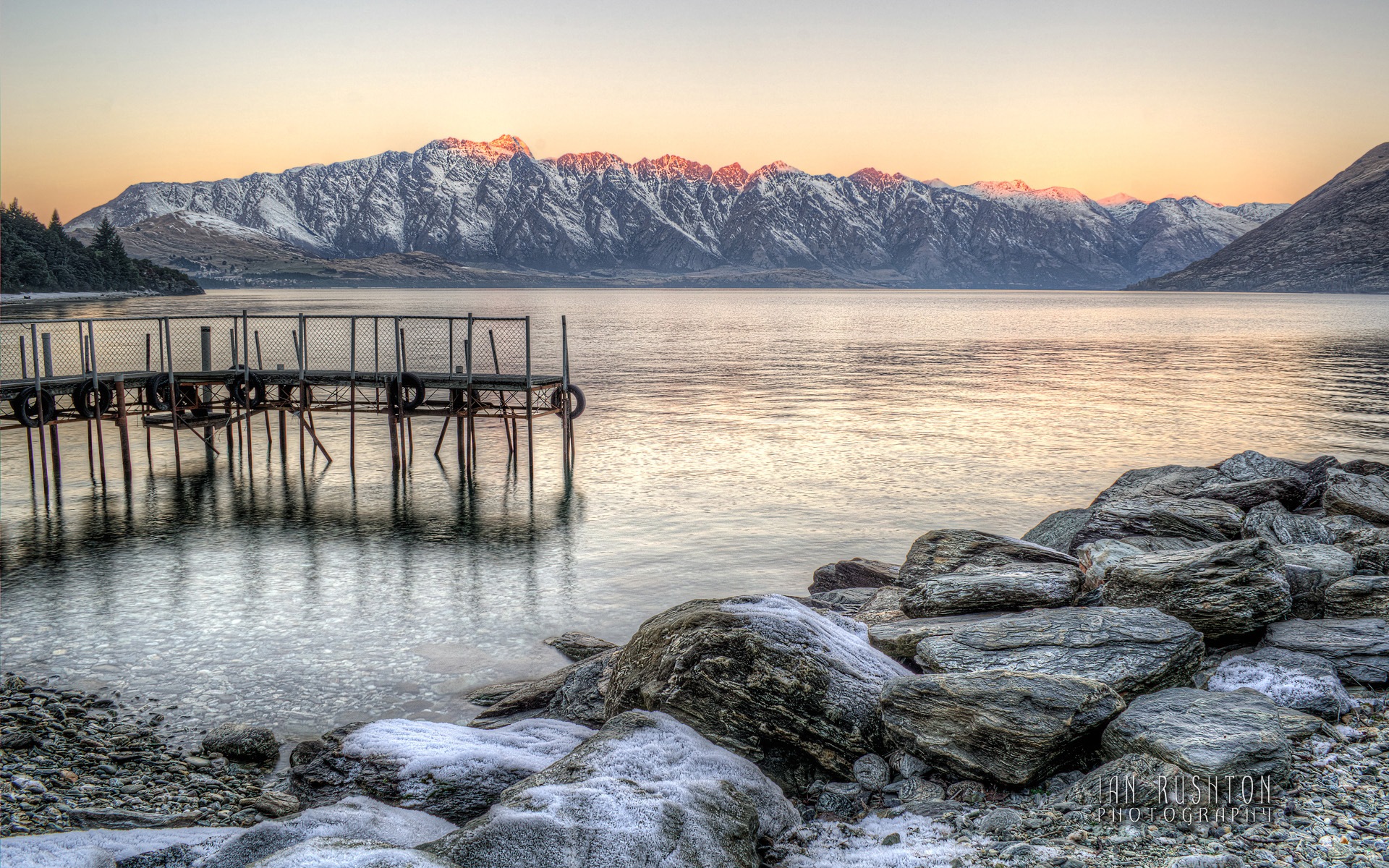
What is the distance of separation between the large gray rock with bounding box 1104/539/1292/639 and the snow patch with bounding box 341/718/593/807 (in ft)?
22.9

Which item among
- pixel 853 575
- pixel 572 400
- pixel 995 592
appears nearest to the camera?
pixel 995 592

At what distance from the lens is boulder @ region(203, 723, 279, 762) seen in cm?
1139

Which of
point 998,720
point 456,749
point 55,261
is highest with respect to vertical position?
point 55,261

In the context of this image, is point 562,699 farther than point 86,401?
No

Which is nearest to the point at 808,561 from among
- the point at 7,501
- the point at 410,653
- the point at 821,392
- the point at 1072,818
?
the point at 410,653

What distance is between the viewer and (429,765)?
9.17 metres

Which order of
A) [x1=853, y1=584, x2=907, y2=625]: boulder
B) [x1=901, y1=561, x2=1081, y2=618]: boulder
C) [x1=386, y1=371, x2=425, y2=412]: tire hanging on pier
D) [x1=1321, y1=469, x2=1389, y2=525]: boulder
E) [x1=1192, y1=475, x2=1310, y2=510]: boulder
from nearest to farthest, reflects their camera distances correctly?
[x1=901, y1=561, x2=1081, y2=618]: boulder < [x1=853, y1=584, x2=907, y2=625]: boulder < [x1=1321, y1=469, x2=1389, y2=525]: boulder < [x1=1192, y1=475, x2=1310, y2=510]: boulder < [x1=386, y1=371, x2=425, y2=412]: tire hanging on pier

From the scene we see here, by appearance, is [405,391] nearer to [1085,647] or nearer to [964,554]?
[964,554]

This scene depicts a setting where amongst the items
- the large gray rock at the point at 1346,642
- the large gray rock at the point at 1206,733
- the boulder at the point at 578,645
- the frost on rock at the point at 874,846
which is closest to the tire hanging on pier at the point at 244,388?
the boulder at the point at 578,645

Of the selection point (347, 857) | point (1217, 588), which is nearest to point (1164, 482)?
point (1217, 588)

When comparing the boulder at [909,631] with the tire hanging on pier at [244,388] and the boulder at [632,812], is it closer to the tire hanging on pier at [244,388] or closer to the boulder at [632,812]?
the boulder at [632,812]

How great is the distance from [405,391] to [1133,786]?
28568mm

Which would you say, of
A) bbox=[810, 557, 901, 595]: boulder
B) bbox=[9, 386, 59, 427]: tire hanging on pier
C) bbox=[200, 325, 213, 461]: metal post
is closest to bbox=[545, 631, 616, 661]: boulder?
bbox=[810, 557, 901, 595]: boulder

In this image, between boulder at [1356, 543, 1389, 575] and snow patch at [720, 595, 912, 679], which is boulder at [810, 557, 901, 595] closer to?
snow patch at [720, 595, 912, 679]
